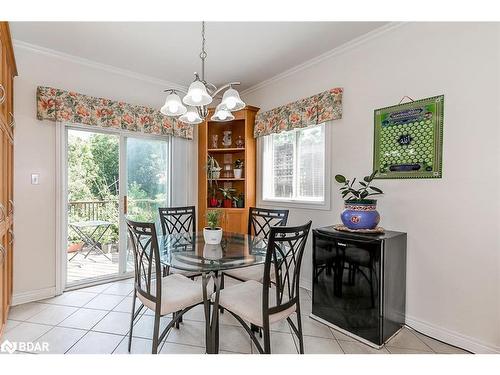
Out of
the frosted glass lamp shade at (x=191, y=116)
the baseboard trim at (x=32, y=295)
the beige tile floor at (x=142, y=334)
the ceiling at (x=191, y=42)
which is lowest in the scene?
the beige tile floor at (x=142, y=334)

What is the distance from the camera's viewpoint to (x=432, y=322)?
84.4 inches

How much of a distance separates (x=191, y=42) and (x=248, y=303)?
247cm

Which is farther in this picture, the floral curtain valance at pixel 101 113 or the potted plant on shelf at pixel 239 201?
the potted plant on shelf at pixel 239 201

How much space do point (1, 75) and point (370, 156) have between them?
3043 millimetres

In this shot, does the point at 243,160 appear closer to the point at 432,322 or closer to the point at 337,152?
the point at 337,152

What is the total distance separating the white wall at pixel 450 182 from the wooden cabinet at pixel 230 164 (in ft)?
5.22

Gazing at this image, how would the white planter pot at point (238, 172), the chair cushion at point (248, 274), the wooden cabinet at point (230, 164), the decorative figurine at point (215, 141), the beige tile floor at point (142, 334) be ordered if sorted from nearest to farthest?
the beige tile floor at point (142, 334)
the chair cushion at point (248, 274)
the wooden cabinet at point (230, 164)
the white planter pot at point (238, 172)
the decorative figurine at point (215, 141)

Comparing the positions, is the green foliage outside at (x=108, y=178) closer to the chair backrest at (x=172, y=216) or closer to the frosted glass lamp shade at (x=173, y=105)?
the chair backrest at (x=172, y=216)

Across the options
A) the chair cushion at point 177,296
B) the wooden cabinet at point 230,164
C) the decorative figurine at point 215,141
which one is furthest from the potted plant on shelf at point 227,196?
the chair cushion at point 177,296

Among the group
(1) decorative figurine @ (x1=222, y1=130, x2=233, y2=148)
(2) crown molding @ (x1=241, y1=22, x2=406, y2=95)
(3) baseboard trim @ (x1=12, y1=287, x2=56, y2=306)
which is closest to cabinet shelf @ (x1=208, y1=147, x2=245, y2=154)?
(1) decorative figurine @ (x1=222, y1=130, x2=233, y2=148)

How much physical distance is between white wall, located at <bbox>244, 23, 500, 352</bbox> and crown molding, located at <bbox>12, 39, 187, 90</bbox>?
100.0 inches

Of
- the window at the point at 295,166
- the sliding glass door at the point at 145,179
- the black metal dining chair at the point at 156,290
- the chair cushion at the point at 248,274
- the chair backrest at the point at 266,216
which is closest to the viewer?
the black metal dining chair at the point at 156,290

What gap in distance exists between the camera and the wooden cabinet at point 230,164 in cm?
377

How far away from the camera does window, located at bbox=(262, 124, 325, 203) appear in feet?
10.3
